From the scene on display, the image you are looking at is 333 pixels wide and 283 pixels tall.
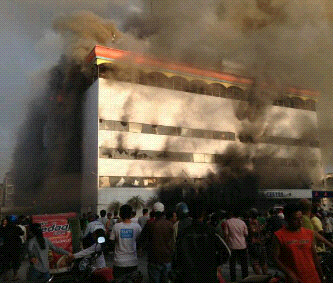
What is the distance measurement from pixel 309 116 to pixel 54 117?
25235mm

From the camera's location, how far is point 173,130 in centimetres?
3284

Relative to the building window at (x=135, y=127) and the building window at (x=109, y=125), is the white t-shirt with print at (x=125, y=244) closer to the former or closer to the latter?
the building window at (x=109, y=125)

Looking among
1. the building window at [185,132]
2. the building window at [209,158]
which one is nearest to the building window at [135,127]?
the building window at [185,132]

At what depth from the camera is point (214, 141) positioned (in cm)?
3416

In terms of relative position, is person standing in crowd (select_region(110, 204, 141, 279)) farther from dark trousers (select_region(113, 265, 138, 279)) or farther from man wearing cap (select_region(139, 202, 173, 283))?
man wearing cap (select_region(139, 202, 173, 283))

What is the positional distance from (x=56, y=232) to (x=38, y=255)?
1.38 m

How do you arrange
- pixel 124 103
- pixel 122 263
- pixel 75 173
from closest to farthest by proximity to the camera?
pixel 122 263 < pixel 124 103 < pixel 75 173

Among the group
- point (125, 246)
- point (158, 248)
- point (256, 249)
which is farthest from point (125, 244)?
point (256, 249)

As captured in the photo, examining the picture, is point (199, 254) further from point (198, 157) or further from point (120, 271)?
point (198, 157)

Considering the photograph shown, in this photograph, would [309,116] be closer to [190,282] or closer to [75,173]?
[75,173]

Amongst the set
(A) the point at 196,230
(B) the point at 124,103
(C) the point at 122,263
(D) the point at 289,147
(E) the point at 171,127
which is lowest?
(C) the point at 122,263

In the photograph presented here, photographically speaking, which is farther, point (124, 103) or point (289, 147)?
point (289, 147)

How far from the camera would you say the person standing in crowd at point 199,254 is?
3.26 metres

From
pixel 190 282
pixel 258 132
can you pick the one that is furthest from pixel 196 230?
pixel 258 132
